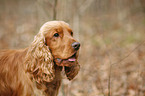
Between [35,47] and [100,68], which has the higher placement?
[35,47]

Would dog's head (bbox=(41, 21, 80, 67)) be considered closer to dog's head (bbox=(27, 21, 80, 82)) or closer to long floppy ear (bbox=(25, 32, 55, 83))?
dog's head (bbox=(27, 21, 80, 82))

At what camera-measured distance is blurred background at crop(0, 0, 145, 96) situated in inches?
186

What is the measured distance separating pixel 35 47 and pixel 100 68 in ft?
14.8

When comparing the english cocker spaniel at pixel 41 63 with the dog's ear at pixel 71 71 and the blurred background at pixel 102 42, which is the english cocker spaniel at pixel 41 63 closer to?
the dog's ear at pixel 71 71

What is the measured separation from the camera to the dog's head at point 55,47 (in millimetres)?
2811

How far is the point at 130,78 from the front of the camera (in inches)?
220

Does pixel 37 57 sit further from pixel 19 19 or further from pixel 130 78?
pixel 19 19

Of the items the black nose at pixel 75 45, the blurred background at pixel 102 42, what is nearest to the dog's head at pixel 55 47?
the black nose at pixel 75 45

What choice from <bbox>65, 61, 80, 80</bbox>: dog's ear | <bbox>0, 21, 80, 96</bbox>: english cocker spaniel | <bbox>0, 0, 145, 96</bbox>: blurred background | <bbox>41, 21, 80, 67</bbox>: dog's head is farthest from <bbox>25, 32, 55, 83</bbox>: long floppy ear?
<bbox>0, 0, 145, 96</bbox>: blurred background

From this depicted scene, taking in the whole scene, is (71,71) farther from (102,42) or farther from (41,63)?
(102,42)

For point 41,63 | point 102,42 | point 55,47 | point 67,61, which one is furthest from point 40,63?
point 102,42

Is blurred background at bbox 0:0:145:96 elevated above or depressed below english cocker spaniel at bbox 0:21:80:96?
below

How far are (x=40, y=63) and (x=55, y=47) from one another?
421mm

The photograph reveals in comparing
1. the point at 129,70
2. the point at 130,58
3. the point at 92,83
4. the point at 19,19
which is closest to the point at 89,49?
the point at 130,58
